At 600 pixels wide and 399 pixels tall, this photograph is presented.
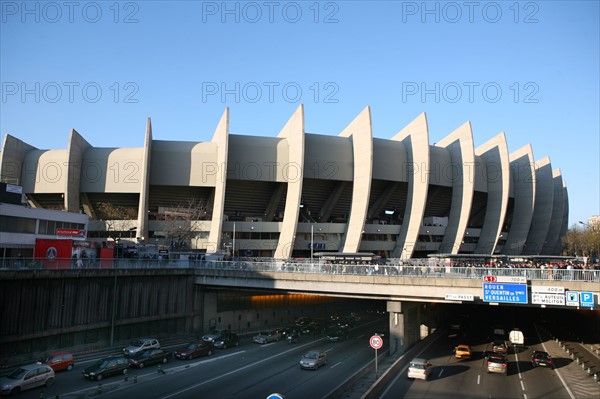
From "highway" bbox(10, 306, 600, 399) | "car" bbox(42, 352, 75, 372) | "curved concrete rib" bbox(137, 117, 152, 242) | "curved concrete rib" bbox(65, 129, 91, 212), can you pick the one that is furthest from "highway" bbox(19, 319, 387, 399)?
"curved concrete rib" bbox(65, 129, 91, 212)

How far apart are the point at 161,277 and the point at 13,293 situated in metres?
11.7

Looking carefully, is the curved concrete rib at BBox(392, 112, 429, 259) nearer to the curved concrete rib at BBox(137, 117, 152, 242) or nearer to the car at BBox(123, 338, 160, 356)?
the curved concrete rib at BBox(137, 117, 152, 242)

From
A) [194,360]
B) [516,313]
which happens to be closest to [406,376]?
[194,360]

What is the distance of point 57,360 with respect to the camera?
83.2 ft

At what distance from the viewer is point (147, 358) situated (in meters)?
27.4

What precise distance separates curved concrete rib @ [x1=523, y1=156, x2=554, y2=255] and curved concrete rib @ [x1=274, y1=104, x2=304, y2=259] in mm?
53686

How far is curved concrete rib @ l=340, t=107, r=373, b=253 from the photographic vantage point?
6019cm

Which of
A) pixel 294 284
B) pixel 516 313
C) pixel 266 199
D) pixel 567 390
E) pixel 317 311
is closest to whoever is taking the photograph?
pixel 567 390

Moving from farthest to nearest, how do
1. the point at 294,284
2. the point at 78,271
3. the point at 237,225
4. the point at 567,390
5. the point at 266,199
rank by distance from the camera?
1. the point at 266,199
2. the point at 237,225
3. the point at 294,284
4. the point at 78,271
5. the point at 567,390

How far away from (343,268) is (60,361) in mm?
18707

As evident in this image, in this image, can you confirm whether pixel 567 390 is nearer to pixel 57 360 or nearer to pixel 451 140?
pixel 57 360

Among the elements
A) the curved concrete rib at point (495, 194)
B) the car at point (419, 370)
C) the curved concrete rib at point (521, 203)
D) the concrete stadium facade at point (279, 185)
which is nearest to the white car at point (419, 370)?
the car at point (419, 370)

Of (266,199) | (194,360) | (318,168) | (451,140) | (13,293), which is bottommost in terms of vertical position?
(194,360)

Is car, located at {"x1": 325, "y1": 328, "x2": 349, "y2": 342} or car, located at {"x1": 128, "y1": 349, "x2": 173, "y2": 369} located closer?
car, located at {"x1": 128, "y1": 349, "x2": 173, "y2": 369}
